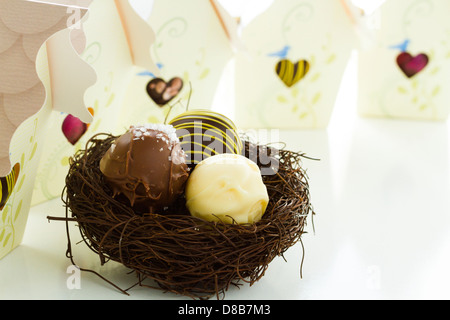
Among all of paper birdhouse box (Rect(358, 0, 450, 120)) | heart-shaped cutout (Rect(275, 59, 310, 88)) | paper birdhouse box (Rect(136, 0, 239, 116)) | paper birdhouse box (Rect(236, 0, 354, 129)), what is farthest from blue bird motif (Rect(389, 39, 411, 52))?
paper birdhouse box (Rect(136, 0, 239, 116))

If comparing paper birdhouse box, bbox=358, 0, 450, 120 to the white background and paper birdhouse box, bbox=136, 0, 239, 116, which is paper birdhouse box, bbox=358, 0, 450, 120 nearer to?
the white background

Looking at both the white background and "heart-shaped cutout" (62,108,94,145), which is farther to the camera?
"heart-shaped cutout" (62,108,94,145)

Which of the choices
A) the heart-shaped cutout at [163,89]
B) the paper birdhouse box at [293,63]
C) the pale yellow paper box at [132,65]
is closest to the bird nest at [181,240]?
the pale yellow paper box at [132,65]

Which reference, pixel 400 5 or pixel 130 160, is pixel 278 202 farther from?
pixel 400 5

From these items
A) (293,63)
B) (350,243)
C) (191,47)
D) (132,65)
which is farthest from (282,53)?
(350,243)

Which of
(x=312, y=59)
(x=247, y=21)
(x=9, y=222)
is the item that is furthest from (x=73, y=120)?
(x=312, y=59)

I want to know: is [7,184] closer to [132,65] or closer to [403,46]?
[132,65]
